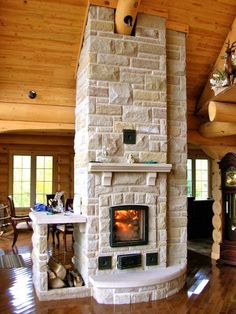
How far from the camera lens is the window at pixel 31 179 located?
31.2 feet

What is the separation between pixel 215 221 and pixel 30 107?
156 inches

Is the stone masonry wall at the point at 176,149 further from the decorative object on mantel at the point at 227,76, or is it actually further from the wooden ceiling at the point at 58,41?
the decorative object on mantel at the point at 227,76

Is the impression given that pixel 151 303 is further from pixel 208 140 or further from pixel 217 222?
pixel 208 140

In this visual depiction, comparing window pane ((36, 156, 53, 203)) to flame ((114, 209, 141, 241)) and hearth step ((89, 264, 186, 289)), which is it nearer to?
flame ((114, 209, 141, 241))

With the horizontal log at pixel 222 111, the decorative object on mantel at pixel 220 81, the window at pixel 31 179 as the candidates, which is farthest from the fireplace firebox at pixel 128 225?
the window at pixel 31 179

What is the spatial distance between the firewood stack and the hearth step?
262 mm

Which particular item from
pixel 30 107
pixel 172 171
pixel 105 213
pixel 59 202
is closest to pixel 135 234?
pixel 105 213

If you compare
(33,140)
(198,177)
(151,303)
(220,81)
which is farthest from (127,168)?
(198,177)

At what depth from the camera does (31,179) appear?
961 cm

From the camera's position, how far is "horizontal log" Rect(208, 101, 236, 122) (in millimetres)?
4375

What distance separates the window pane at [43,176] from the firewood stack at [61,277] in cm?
516

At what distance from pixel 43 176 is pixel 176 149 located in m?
5.58

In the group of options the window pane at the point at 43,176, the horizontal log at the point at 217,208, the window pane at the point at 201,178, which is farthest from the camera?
the window pane at the point at 201,178

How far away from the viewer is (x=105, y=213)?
448 cm
